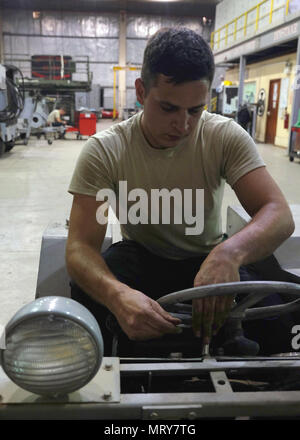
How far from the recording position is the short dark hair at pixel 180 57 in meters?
1.22

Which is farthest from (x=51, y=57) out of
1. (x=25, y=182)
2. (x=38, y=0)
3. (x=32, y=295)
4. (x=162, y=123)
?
(x=162, y=123)

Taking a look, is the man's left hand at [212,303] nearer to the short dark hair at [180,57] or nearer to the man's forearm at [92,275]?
the man's forearm at [92,275]

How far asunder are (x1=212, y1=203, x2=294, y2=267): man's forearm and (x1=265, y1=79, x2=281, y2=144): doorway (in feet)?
37.9

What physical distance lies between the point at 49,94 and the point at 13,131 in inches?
260

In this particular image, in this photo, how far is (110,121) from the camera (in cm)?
1966

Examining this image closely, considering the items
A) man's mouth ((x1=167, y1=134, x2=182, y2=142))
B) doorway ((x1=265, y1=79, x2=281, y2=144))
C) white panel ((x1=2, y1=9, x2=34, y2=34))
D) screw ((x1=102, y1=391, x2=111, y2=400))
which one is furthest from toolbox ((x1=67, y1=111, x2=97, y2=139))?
screw ((x1=102, y1=391, x2=111, y2=400))

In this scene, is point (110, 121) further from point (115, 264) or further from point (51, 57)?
point (115, 264)

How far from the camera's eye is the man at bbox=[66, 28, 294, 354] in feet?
3.72

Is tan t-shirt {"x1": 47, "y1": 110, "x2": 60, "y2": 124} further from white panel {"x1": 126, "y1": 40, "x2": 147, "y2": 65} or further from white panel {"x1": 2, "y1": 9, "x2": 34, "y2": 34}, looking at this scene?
white panel {"x1": 2, "y1": 9, "x2": 34, "y2": 34}

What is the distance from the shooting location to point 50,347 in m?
0.75

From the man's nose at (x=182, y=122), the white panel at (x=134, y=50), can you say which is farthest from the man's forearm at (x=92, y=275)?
the white panel at (x=134, y=50)

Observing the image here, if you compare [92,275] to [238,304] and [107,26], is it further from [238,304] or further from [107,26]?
A: [107,26]

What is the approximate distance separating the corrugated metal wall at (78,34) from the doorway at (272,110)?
26.9 ft

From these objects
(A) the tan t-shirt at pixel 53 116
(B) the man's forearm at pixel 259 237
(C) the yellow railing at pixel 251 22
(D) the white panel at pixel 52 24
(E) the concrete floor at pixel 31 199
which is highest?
(D) the white panel at pixel 52 24
